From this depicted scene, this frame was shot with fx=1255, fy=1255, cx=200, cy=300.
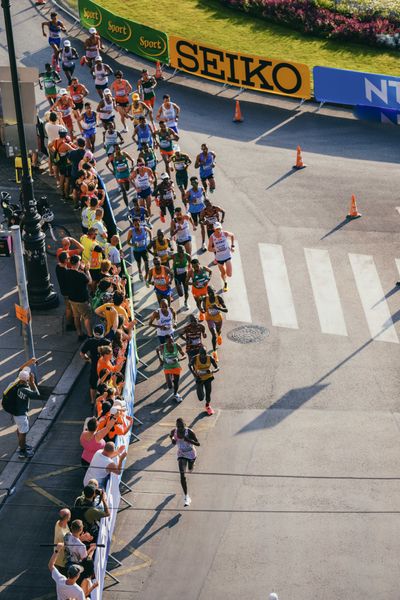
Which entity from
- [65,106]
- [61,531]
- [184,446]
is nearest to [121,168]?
[65,106]

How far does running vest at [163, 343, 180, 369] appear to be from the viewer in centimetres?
2473

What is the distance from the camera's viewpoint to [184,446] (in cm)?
2194

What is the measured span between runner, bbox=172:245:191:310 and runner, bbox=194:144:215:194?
4.79 m

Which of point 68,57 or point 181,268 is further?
point 68,57

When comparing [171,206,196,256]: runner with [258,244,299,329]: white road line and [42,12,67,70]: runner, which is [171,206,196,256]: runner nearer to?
[258,244,299,329]: white road line

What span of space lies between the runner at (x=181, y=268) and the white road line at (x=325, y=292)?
3121 mm

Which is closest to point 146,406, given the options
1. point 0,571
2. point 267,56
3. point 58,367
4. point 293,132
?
point 58,367

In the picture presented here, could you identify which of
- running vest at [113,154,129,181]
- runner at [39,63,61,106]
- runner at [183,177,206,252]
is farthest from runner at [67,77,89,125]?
runner at [183,177,206,252]

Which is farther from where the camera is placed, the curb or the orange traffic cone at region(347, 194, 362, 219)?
the orange traffic cone at region(347, 194, 362, 219)

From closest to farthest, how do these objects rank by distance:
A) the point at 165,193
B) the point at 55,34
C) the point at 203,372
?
1. the point at 203,372
2. the point at 165,193
3. the point at 55,34

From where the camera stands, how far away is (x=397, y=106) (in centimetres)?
3869

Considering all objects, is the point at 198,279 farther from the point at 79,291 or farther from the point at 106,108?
the point at 106,108

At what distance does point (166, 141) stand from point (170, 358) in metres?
10.9

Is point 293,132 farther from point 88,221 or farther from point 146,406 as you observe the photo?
point 146,406
